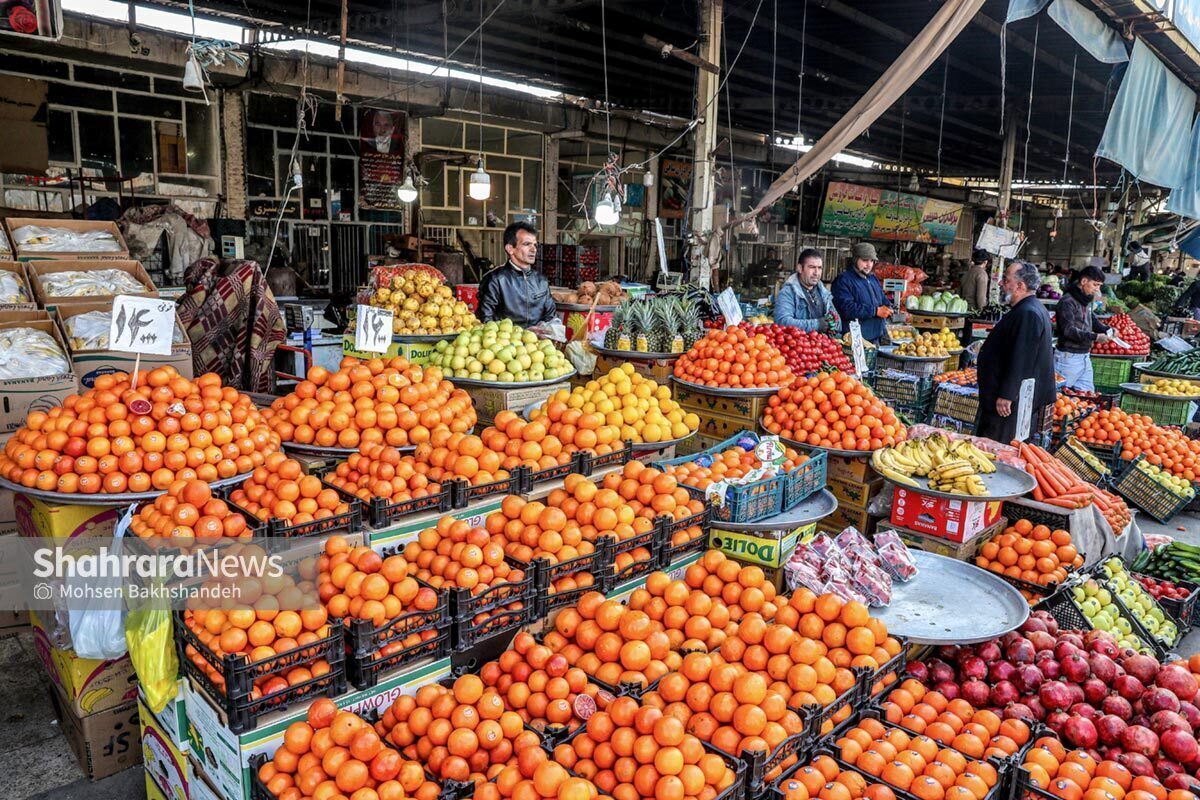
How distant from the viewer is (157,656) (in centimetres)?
257

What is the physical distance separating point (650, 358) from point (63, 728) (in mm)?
4368

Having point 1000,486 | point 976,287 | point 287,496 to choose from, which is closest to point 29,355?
point 287,496

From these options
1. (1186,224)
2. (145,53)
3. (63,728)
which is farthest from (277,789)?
(1186,224)

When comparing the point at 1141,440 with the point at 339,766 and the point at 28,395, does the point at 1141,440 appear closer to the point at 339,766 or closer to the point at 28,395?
the point at 339,766

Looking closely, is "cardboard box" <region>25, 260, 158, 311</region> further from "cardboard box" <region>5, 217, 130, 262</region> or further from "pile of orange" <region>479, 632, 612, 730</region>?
"pile of orange" <region>479, 632, 612, 730</region>

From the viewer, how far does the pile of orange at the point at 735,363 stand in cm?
525

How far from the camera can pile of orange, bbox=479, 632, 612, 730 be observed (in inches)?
94.1

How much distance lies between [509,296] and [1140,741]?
5147mm

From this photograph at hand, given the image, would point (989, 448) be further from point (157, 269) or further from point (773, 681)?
point (157, 269)

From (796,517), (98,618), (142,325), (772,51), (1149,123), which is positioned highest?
(772,51)

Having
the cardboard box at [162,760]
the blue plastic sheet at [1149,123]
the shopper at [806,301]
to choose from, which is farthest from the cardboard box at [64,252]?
the blue plastic sheet at [1149,123]

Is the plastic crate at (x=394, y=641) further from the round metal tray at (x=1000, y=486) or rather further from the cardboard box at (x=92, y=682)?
the round metal tray at (x=1000, y=486)

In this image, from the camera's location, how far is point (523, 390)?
5434 millimetres

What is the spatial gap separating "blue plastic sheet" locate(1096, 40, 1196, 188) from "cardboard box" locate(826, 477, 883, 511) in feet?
15.5
